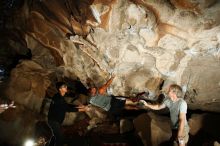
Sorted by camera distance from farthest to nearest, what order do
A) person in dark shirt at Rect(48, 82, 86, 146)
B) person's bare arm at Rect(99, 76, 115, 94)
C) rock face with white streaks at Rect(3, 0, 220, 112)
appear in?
1. person's bare arm at Rect(99, 76, 115, 94)
2. person in dark shirt at Rect(48, 82, 86, 146)
3. rock face with white streaks at Rect(3, 0, 220, 112)

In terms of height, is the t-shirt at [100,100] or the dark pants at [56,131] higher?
the t-shirt at [100,100]

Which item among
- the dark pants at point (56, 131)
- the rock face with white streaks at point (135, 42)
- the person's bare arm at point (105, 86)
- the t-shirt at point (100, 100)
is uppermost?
the rock face with white streaks at point (135, 42)

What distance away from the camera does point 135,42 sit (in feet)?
22.7

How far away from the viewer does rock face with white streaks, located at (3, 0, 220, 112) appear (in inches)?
238

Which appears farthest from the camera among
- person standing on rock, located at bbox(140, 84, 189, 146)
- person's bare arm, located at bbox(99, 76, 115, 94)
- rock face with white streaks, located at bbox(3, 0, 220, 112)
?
person's bare arm, located at bbox(99, 76, 115, 94)

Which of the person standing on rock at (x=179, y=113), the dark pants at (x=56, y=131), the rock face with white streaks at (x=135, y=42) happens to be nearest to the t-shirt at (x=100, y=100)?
the rock face with white streaks at (x=135, y=42)

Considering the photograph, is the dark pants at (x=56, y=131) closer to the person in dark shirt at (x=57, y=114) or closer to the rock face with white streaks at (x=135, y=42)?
the person in dark shirt at (x=57, y=114)

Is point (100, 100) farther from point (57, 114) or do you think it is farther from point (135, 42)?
point (135, 42)

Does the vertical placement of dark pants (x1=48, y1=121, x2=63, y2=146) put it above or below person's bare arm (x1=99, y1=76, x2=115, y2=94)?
below

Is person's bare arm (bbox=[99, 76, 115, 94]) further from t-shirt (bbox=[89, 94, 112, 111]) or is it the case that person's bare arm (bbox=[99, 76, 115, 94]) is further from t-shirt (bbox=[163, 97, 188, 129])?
t-shirt (bbox=[163, 97, 188, 129])

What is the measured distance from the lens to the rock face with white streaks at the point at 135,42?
6055 millimetres

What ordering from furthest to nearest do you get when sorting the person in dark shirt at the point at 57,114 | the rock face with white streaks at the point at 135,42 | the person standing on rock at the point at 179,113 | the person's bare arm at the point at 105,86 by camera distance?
the person's bare arm at the point at 105,86, the person in dark shirt at the point at 57,114, the rock face with white streaks at the point at 135,42, the person standing on rock at the point at 179,113

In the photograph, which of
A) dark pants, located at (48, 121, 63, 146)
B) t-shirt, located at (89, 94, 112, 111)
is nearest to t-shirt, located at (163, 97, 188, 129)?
t-shirt, located at (89, 94, 112, 111)

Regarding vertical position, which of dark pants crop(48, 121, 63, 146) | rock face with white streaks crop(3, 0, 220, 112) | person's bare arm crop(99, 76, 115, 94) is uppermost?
rock face with white streaks crop(3, 0, 220, 112)
